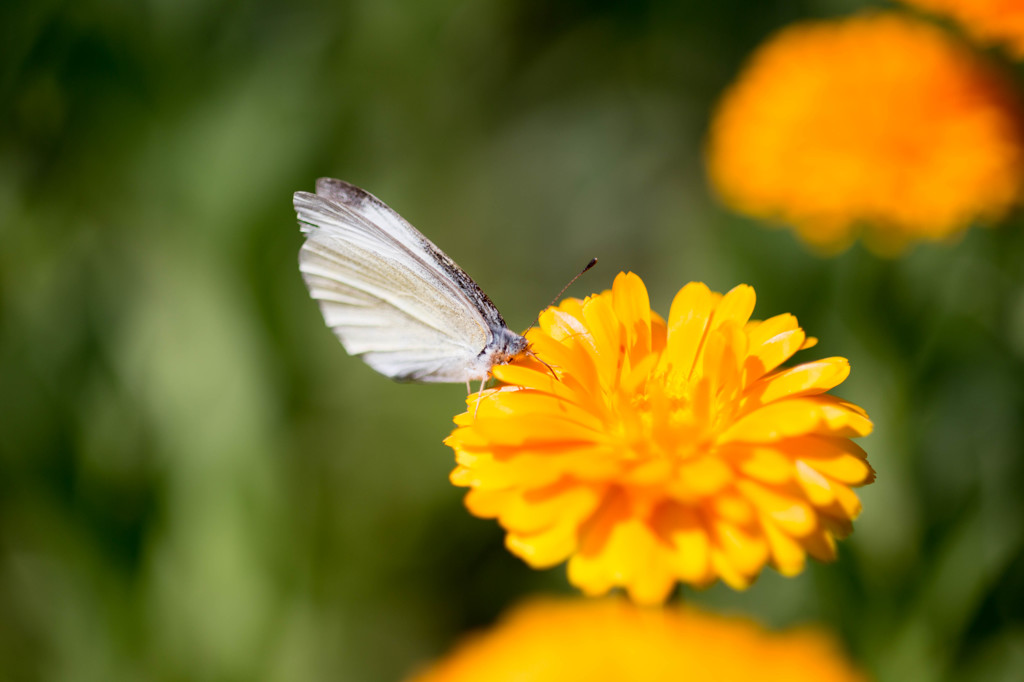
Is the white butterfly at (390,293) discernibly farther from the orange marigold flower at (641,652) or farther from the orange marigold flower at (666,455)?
the orange marigold flower at (641,652)

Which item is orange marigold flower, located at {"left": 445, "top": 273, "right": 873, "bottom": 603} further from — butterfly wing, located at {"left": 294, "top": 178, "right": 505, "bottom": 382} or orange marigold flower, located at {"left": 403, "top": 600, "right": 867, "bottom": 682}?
butterfly wing, located at {"left": 294, "top": 178, "right": 505, "bottom": 382}

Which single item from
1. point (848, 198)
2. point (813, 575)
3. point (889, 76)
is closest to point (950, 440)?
point (813, 575)

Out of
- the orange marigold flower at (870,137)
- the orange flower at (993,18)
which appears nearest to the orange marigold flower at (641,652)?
the orange flower at (993,18)

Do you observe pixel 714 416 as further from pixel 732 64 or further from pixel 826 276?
pixel 732 64

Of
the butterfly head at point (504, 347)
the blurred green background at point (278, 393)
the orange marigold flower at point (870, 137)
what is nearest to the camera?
the butterfly head at point (504, 347)

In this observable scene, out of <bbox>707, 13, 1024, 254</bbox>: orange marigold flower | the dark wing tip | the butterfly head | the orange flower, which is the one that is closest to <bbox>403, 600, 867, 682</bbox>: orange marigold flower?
the butterfly head

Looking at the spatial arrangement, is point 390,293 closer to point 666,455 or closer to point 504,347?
point 504,347
